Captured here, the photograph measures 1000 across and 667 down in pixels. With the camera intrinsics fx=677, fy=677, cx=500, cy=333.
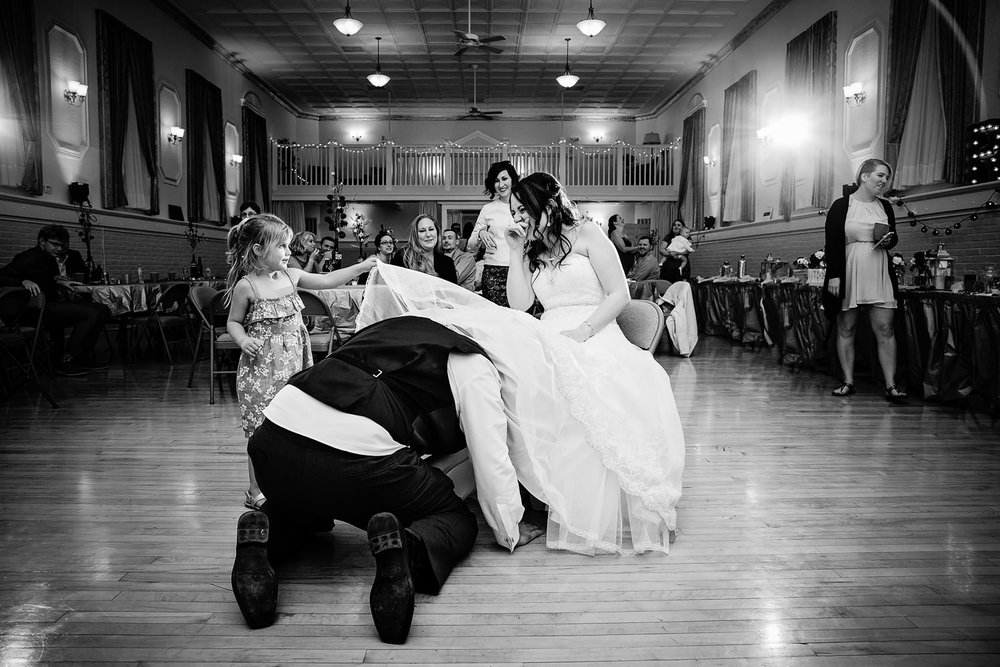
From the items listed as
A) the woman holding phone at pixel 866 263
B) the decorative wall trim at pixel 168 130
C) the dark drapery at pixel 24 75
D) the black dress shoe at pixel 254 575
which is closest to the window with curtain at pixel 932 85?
the woman holding phone at pixel 866 263

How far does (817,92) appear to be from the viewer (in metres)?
8.41

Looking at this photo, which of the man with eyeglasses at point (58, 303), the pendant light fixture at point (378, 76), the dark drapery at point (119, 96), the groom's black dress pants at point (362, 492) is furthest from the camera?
the pendant light fixture at point (378, 76)

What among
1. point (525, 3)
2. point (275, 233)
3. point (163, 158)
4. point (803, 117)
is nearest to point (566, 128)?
point (525, 3)

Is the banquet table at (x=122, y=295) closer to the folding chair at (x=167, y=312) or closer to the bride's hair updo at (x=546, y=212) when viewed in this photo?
the folding chair at (x=167, y=312)

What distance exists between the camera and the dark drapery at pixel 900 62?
20.6 ft

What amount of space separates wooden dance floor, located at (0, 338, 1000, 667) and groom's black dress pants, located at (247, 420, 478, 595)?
13 cm

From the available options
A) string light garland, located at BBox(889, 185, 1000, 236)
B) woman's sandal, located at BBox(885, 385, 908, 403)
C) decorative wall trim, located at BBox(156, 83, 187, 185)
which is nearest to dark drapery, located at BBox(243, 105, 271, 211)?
decorative wall trim, located at BBox(156, 83, 187, 185)

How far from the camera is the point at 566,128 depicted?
54.3ft

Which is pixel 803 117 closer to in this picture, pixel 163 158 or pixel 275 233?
pixel 275 233

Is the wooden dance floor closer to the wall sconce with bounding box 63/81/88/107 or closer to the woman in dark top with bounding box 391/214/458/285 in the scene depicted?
the woman in dark top with bounding box 391/214/458/285

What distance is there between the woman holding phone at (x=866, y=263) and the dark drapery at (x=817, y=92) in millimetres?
3509

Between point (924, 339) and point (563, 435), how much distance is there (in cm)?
376

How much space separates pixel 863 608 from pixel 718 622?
0.43 meters

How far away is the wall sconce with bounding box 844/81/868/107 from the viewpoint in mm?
7359
